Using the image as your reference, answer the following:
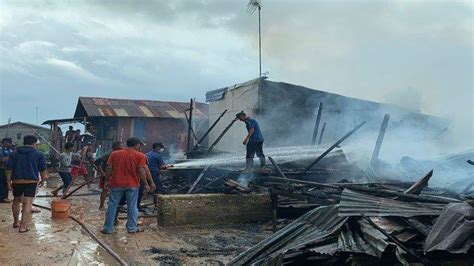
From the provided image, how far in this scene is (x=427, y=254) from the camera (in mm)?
3977

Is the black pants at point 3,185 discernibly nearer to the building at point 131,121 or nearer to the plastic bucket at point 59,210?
the plastic bucket at point 59,210

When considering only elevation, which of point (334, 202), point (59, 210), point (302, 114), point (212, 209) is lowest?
point (59, 210)

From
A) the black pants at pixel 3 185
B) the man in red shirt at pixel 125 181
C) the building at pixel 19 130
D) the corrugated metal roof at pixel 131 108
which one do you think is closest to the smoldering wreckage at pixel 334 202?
the man in red shirt at pixel 125 181

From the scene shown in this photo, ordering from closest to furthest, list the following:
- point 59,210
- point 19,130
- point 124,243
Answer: point 124,243 → point 59,210 → point 19,130

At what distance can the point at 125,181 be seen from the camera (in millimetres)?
7527

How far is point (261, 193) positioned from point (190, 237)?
7.52 feet

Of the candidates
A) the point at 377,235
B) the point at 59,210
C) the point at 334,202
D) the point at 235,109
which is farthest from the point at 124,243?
the point at 235,109

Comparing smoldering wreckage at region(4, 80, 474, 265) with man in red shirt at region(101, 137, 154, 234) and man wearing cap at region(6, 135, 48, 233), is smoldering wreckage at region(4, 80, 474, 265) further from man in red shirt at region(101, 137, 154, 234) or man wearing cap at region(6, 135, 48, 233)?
man wearing cap at region(6, 135, 48, 233)

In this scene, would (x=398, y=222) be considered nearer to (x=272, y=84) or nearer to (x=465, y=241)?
(x=465, y=241)

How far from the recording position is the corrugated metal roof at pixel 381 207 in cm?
462

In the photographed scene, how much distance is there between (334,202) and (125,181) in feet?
12.6

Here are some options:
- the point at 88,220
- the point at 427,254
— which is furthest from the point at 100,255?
the point at 427,254

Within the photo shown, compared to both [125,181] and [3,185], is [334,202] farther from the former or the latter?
[3,185]

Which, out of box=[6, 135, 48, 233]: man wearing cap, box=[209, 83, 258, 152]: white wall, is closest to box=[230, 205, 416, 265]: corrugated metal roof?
box=[6, 135, 48, 233]: man wearing cap
